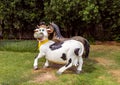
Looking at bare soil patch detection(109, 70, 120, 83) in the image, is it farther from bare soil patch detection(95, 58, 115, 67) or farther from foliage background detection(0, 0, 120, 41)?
foliage background detection(0, 0, 120, 41)

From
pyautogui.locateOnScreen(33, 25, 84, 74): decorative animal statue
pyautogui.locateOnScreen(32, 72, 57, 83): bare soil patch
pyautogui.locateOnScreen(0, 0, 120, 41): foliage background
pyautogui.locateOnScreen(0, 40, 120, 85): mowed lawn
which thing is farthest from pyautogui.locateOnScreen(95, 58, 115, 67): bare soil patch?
pyautogui.locateOnScreen(0, 0, 120, 41): foliage background

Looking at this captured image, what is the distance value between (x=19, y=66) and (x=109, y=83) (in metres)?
2.65

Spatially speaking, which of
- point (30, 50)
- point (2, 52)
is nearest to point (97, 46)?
point (30, 50)

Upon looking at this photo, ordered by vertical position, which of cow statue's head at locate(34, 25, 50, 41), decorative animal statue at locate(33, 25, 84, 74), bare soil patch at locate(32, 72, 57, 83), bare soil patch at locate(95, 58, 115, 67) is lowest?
bare soil patch at locate(95, 58, 115, 67)

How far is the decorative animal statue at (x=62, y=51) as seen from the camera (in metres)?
8.41

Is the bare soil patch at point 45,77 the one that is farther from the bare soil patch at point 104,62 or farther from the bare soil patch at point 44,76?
the bare soil patch at point 104,62

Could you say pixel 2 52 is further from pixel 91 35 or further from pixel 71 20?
pixel 91 35

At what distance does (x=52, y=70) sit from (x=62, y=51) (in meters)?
0.66

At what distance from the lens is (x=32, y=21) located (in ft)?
47.3

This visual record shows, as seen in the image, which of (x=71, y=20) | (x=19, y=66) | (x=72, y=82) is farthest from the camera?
(x=71, y=20)

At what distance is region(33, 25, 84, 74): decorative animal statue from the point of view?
8.41 m

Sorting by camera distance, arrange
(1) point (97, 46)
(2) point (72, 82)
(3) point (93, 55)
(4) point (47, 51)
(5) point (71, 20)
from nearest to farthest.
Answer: (2) point (72, 82)
(4) point (47, 51)
(3) point (93, 55)
(1) point (97, 46)
(5) point (71, 20)

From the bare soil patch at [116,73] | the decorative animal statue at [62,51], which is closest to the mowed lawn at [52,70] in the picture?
the bare soil patch at [116,73]

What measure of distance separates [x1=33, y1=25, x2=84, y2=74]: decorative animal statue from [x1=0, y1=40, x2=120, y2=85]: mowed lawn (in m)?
0.28
